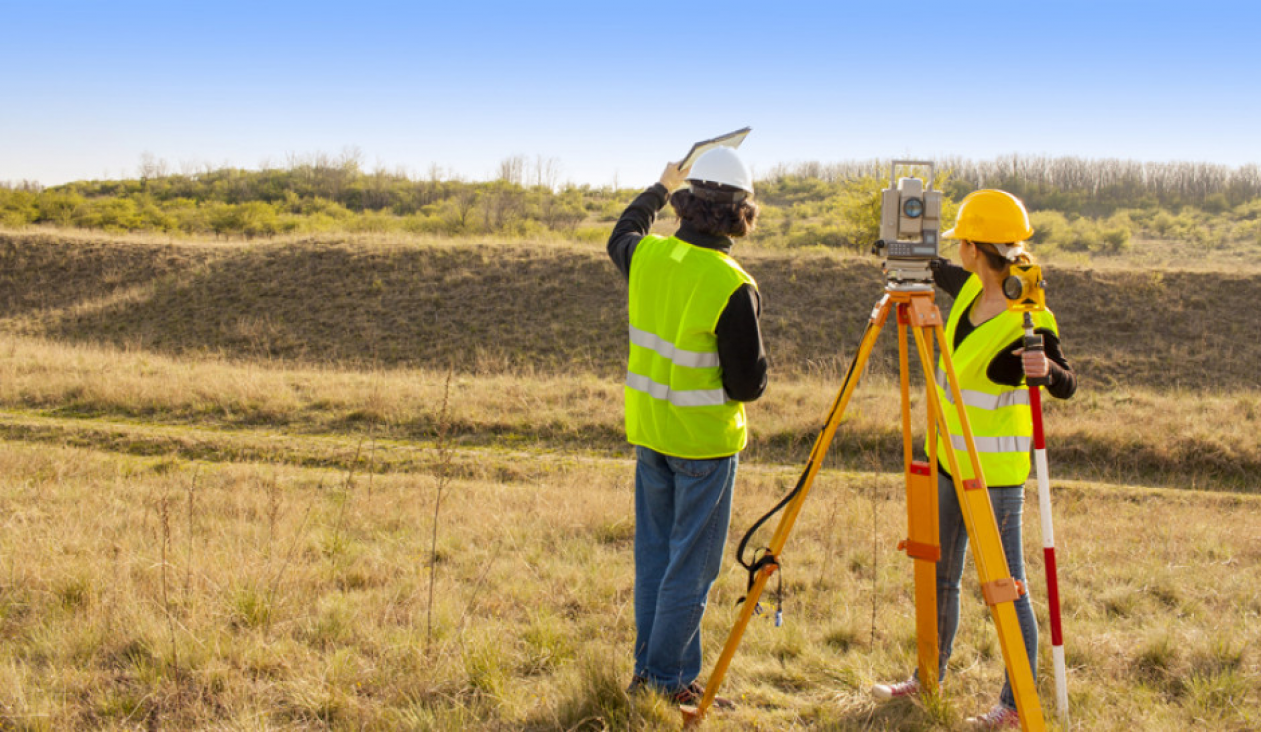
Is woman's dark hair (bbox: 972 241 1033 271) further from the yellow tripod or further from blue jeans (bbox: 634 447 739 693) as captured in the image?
blue jeans (bbox: 634 447 739 693)

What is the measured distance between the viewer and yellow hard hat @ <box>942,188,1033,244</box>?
277cm

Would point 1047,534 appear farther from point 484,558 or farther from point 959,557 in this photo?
point 484,558

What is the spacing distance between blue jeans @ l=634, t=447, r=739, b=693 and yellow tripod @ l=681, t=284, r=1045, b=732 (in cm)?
17

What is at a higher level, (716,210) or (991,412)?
(716,210)

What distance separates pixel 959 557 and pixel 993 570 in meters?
0.56

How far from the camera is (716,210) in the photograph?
2.68m

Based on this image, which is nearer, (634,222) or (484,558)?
(634,222)

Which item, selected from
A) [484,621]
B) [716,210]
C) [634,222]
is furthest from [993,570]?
[484,621]

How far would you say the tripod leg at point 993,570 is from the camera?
96.6 inches

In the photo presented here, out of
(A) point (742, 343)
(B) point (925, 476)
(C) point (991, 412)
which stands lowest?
(B) point (925, 476)

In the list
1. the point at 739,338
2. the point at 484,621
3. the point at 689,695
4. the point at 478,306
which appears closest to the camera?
the point at 739,338

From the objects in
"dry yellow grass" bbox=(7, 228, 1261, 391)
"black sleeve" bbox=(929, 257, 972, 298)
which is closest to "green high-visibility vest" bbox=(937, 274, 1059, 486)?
"black sleeve" bbox=(929, 257, 972, 298)

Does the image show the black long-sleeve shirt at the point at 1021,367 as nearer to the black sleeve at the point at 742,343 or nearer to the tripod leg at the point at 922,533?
the tripod leg at the point at 922,533

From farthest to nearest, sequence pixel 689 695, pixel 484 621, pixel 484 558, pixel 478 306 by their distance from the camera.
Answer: pixel 478 306
pixel 484 558
pixel 484 621
pixel 689 695
